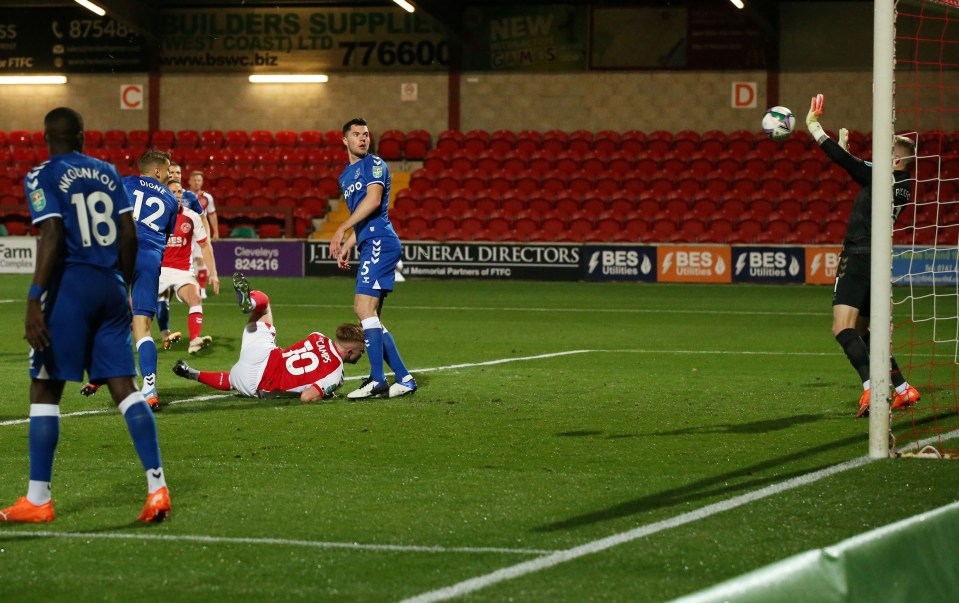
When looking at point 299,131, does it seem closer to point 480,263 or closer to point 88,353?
point 480,263

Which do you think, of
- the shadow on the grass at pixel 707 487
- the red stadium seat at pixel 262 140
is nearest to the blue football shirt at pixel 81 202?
the shadow on the grass at pixel 707 487

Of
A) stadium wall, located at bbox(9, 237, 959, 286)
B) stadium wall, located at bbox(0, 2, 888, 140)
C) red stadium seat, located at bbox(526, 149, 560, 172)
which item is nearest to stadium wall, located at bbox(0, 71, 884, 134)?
stadium wall, located at bbox(0, 2, 888, 140)

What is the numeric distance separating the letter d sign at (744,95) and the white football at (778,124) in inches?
925

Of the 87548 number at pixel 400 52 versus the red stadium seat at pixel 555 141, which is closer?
→ the red stadium seat at pixel 555 141

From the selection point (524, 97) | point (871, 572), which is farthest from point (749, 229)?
point (871, 572)

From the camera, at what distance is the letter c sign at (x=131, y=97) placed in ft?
116

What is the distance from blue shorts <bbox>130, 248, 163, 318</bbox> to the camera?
10.5 metres

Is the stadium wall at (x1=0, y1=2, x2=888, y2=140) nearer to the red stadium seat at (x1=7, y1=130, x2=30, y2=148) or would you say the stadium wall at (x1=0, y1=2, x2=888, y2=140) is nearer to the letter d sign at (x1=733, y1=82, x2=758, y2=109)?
the letter d sign at (x1=733, y1=82, x2=758, y2=109)

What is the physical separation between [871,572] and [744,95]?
96.3 ft

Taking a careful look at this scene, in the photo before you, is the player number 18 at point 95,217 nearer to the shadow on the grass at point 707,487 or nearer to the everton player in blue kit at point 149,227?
the shadow on the grass at point 707,487

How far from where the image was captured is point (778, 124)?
9297 millimetres

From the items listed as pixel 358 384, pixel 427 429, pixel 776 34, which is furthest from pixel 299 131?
pixel 427 429

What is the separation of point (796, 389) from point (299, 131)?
81.6ft

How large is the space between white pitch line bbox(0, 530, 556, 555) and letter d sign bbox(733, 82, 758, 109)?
28.3 meters
